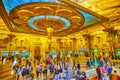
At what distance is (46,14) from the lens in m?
6.05

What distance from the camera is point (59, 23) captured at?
24.7 feet

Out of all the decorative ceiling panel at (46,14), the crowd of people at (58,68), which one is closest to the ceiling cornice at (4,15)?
the decorative ceiling panel at (46,14)

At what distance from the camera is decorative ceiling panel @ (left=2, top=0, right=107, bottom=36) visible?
4754 mm

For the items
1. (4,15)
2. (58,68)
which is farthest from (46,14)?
(58,68)

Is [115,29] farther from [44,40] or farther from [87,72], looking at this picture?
[44,40]

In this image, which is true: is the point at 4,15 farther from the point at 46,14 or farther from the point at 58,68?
the point at 58,68

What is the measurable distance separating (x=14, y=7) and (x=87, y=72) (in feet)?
14.0

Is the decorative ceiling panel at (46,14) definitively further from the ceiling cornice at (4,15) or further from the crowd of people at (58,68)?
the crowd of people at (58,68)

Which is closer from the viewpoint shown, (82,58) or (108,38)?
(108,38)

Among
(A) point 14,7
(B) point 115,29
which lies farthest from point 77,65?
(A) point 14,7

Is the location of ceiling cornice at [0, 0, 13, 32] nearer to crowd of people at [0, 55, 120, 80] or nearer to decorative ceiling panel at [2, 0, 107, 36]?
decorative ceiling panel at [2, 0, 107, 36]

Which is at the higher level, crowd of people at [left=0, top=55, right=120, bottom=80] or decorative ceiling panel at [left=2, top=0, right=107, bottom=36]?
decorative ceiling panel at [left=2, top=0, right=107, bottom=36]

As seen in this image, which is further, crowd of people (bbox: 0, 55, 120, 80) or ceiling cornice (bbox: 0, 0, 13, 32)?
ceiling cornice (bbox: 0, 0, 13, 32)

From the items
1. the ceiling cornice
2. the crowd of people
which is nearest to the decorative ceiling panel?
the ceiling cornice
